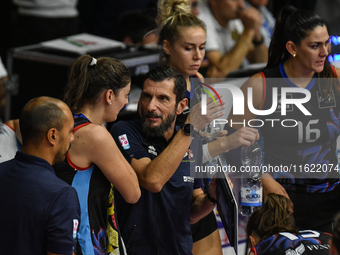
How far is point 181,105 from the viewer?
293cm

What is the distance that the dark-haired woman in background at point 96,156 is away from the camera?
235 cm

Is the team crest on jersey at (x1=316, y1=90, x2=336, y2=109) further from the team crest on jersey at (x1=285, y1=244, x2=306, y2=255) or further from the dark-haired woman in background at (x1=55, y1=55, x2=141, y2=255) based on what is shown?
the dark-haired woman in background at (x1=55, y1=55, x2=141, y2=255)

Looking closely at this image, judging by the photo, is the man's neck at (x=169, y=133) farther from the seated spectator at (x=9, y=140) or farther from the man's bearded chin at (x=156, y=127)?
the seated spectator at (x=9, y=140)

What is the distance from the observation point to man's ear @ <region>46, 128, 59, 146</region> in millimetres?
2104

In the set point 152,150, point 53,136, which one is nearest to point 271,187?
point 152,150

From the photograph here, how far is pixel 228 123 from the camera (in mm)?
3385

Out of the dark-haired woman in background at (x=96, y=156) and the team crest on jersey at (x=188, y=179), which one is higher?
the dark-haired woman in background at (x=96, y=156)

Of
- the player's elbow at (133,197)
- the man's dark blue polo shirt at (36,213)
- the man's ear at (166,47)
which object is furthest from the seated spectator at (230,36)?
the man's dark blue polo shirt at (36,213)

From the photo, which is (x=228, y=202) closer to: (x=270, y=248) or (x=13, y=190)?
(x=270, y=248)

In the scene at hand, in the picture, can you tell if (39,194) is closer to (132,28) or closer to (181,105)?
(181,105)

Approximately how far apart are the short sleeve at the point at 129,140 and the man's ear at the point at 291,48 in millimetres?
1155

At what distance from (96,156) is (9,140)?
81 cm

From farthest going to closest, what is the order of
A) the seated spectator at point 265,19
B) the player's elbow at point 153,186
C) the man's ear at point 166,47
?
1. the seated spectator at point 265,19
2. the man's ear at point 166,47
3. the player's elbow at point 153,186

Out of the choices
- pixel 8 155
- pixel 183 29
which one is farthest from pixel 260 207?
pixel 8 155
